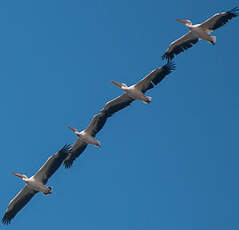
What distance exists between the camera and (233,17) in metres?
33.8

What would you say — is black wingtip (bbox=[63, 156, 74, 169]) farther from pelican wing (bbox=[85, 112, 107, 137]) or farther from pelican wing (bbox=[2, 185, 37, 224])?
pelican wing (bbox=[2, 185, 37, 224])

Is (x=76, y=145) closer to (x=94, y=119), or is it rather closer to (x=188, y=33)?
(x=94, y=119)

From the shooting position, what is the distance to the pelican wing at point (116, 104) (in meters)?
35.0

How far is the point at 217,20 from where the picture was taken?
34.1 m

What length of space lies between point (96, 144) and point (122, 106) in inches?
75.8

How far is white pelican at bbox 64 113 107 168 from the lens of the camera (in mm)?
35344

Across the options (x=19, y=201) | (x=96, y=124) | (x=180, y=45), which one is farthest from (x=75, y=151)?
(x=180, y=45)

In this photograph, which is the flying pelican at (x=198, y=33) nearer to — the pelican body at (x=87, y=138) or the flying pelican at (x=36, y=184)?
the pelican body at (x=87, y=138)

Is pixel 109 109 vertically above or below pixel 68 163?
above

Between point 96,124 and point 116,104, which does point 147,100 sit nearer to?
point 116,104

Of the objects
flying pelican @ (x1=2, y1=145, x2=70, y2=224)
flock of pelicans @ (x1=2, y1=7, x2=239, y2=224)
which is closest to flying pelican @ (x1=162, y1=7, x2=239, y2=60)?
flock of pelicans @ (x1=2, y1=7, x2=239, y2=224)

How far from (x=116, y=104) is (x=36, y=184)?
490cm

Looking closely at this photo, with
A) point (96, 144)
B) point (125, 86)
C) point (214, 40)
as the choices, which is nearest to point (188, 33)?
point (214, 40)

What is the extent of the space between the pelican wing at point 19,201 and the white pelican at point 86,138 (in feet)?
10.1
